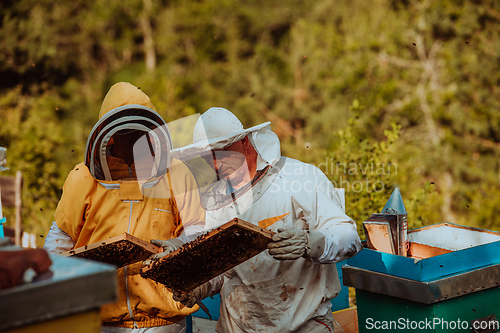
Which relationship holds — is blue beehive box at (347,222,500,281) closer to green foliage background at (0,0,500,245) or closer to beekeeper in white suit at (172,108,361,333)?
beekeeper in white suit at (172,108,361,333)

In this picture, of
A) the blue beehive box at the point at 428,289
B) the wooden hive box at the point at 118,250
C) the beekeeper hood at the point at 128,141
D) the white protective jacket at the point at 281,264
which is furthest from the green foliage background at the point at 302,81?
the wooden hive box at the point at 118,250

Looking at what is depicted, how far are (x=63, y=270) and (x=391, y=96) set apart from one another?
62.9 feet

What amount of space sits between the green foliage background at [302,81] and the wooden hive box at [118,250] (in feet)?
10.00

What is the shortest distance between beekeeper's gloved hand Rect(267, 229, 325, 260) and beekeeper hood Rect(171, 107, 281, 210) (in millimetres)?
394

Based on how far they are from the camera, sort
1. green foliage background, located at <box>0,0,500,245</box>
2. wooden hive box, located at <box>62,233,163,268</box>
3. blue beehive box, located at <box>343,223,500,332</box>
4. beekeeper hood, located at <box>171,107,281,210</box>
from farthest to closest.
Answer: green foliage background, located at <box>0,0,500,245</box> < beekeeper hood, located at <box>171,107,281,210</box> < blue beehive box, located at <box>343,223,500,332</box> < wooden hive box, located at <box>62,233,163,268</box>

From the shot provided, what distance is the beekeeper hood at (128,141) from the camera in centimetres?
258

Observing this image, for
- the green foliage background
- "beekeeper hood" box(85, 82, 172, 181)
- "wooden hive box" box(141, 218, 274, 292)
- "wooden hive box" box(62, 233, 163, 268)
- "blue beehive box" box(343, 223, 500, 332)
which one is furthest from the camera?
the green foliage background

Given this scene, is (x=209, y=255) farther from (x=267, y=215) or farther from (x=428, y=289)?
(x=428, y=289)

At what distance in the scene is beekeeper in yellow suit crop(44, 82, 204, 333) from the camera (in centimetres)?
245

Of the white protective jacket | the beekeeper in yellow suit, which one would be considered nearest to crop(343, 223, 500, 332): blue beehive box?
the white protective jacket

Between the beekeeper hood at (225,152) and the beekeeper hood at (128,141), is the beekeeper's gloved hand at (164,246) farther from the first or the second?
the beekeeper hood at (128,141)

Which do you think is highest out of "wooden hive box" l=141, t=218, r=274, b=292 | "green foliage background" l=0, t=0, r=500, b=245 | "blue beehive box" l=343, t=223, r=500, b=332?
"green foliage background" l=0, t=0, r=500, b=245

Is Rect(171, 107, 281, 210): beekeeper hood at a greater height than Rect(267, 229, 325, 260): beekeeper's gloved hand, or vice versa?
Rect(171, 107, 281, 210): beekeeper hood

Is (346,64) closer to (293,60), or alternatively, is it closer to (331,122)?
(331,122)
